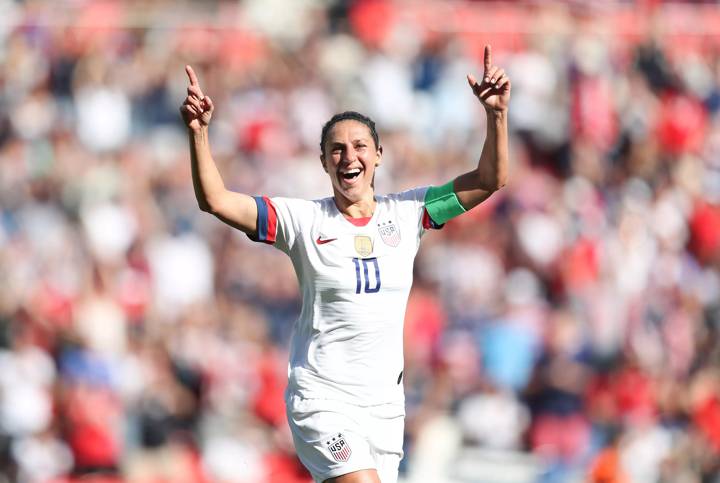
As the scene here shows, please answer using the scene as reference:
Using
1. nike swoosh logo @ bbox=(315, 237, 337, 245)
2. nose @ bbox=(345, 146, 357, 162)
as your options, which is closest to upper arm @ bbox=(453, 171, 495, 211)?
nose @ bbox=(345, 146, 357, 162)

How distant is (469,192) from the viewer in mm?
5492

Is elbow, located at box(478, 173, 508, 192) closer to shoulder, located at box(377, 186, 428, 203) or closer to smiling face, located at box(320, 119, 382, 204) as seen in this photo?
shoulder, located at box(377, 186, 428, 203)

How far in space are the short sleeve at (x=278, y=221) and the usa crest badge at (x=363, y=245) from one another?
27 cm

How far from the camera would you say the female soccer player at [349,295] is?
17.2 ft

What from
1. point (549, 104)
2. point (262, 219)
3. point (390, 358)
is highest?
point (549, 104)

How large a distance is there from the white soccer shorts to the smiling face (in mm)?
948

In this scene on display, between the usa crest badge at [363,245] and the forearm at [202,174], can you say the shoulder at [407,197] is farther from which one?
the forearm at [202,174]

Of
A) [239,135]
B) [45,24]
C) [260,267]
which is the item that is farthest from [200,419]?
[45,24]

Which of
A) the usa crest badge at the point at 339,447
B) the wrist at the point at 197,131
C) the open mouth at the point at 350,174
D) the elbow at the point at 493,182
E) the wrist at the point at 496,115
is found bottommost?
the usa crest badge at the point at 339,447

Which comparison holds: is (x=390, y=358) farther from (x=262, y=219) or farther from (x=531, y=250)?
(x=531, y=250)

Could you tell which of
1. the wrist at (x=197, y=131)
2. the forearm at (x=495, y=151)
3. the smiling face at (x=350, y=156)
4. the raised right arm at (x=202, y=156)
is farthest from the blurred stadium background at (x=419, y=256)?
the wrist at (x=197, y=131)

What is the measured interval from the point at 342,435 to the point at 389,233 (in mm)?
925

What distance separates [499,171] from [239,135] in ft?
22.5

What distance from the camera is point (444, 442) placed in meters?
10.4
